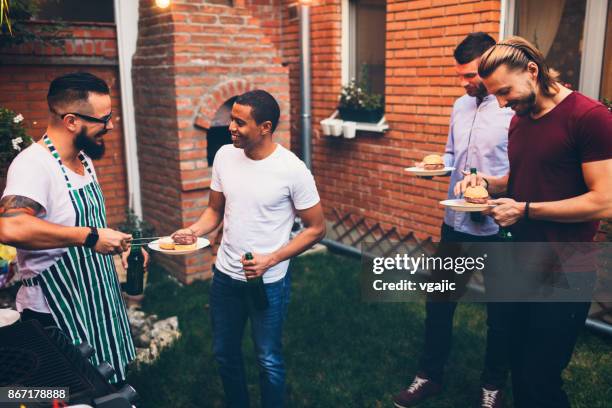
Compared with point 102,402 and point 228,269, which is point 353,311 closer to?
point 228,269

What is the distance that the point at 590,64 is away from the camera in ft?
16.0

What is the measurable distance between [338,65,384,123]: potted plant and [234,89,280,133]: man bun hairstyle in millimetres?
3715

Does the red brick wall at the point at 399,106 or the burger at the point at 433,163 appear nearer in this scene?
the burger at the point at 433,163

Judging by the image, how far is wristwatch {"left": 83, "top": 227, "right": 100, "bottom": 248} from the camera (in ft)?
8.54

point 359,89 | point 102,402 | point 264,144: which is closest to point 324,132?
point 359,89

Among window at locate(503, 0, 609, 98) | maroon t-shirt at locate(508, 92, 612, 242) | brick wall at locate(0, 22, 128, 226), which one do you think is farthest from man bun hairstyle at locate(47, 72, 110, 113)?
window at locate(503, 0, 609, 98)

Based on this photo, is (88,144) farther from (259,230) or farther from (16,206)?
(259,230)

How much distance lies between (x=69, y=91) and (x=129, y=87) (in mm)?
3891

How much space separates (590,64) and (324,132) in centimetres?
318

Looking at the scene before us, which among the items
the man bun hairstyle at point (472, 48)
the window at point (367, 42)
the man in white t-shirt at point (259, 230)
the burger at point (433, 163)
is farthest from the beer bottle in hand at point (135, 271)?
the window at point (367, 42)

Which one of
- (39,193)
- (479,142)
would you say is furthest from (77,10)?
(479,142)

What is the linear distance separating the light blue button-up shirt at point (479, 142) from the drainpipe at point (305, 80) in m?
3.48

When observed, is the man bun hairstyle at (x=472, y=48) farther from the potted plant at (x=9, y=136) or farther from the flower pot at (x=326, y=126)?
the flower pot at (x=326, y=126)

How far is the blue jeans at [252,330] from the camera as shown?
3.14 metres
